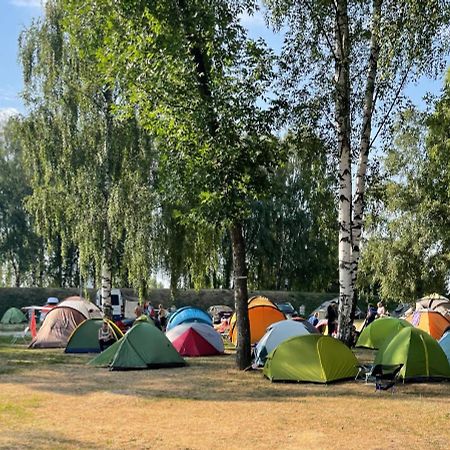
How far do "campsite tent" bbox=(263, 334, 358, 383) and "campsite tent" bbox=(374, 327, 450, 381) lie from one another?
30.9 inches

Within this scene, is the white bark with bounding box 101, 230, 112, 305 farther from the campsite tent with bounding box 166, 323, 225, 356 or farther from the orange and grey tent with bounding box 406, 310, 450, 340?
the orange and grey tent with bounding box 406, 310, 450, 340

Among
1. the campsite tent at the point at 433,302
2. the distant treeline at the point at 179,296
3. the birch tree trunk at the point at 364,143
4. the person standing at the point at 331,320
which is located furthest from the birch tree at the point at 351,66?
the distant treeline at the point at 179,296

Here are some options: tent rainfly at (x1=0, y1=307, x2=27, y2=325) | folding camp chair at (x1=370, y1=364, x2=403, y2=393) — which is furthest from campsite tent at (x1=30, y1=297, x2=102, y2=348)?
tent rainfly at (x1=0, y1=307, x2=27, y2=325)

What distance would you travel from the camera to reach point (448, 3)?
43.9 feet

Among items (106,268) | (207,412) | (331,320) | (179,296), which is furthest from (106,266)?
(179,296)

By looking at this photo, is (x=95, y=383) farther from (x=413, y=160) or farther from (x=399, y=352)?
(x=413, y=160)

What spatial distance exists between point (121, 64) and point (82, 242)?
8.02 metres

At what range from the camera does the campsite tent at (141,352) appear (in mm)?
13227

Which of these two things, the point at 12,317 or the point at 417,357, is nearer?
the point at 417,357

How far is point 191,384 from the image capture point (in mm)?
11594

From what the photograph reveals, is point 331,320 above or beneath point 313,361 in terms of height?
above

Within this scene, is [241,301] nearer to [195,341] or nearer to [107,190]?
[195,341]

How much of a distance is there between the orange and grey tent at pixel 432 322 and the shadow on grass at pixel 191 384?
8.51 metres

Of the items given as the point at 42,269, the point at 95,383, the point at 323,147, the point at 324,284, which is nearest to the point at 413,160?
the point at 323,147
